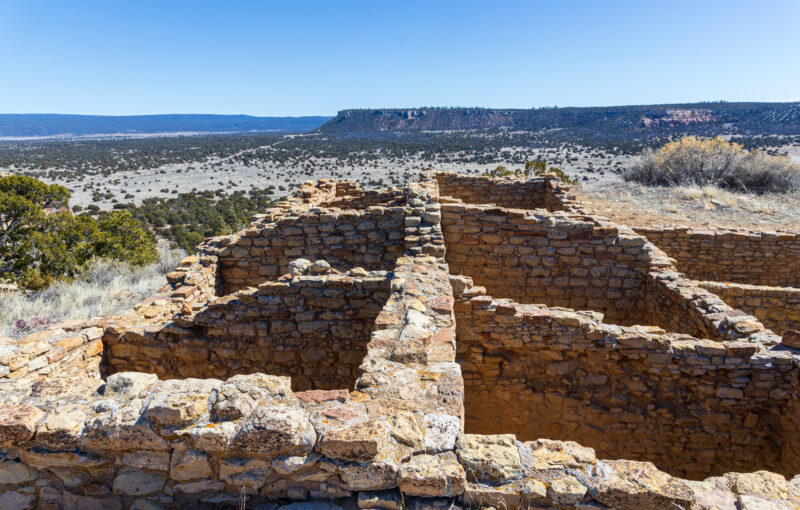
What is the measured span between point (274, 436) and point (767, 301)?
7933 mm

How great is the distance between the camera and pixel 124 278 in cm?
1122

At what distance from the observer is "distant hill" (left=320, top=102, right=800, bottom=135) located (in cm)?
6706

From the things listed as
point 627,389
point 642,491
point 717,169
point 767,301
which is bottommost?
point 627,389

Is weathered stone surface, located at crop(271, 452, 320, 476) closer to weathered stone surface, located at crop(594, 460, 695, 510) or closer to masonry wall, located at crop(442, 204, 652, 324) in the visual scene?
weathered stone surface, located at crop(594, 460, 695, 510)

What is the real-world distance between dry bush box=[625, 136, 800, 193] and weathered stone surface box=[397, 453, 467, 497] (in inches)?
801

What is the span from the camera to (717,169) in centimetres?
1988

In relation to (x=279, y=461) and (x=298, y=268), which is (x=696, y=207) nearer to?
(x=298, y=268)

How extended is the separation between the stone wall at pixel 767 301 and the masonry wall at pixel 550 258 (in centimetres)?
112

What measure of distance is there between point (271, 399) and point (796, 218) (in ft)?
57.0

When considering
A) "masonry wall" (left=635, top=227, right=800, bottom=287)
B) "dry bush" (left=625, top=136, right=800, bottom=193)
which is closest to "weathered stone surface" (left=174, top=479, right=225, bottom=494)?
"masonry wall" (left=635, top=227, right=800, bottom=287)

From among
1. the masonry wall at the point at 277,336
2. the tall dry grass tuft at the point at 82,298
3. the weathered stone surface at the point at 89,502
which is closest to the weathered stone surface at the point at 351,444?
the weathered stone surface at the point at 89,502

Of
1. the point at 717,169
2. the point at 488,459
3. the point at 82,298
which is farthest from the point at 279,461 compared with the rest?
the point at 717,169

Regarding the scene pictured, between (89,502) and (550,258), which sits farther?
(550,258)

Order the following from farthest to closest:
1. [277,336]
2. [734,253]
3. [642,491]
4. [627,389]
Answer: [734,253] → [277,336] → [627,389] → [642,491]
